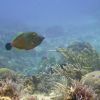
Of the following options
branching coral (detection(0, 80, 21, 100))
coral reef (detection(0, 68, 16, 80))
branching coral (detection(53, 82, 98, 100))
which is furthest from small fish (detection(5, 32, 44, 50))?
coral reef (detection(0, 68, 16, 80))

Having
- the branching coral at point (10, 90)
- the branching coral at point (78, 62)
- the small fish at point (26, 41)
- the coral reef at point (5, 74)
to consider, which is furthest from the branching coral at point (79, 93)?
the coral reef at point (5, 74)

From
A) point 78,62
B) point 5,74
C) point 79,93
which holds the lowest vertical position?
point 79,93

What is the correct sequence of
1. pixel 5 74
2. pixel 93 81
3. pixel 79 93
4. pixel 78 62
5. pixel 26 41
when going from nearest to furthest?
pixel 79 93 < pixel 26 41 < pixel 93 81 < pixel 5 74 < pixel 78 62

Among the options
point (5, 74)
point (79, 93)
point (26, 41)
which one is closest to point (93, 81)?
point (79, 93)

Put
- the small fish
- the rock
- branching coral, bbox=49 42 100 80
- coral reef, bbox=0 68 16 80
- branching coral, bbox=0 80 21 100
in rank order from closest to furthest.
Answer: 1. branching coral, bbox=0 80 21 100
2. the small fish
3. the rock
4. coral reef, bbox=0 68 16 80
5. branching coral, bbox=49 42 100 80

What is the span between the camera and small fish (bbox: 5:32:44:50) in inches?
220

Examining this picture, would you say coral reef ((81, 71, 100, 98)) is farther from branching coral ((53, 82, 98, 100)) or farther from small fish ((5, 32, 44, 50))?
small fish ((5, 32, 44, 50))

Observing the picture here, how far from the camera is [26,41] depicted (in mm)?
5641

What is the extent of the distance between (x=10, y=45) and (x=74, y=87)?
66.2 inches

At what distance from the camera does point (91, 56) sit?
10305 mm

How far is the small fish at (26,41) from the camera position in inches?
220

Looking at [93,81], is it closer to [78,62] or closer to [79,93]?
[79,93]

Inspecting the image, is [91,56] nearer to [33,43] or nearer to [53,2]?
[33,43]

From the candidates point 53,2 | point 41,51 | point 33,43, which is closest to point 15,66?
point 41,51
